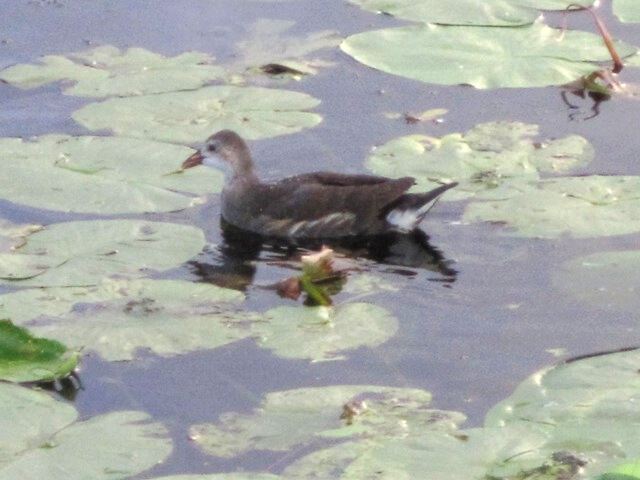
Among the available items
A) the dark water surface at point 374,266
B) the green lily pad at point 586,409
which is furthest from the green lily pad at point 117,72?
the green lily pad at point 586,409

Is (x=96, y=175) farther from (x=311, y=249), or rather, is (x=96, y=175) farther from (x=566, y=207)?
(x=566, y=207)

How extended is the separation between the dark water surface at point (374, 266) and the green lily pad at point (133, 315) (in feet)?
0.49

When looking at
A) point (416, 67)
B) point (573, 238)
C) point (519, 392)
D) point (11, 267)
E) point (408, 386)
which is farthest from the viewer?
point (416, 67)

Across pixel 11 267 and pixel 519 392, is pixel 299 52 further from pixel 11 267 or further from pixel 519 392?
pixel 519 392

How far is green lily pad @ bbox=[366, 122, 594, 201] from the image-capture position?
8.44 metres

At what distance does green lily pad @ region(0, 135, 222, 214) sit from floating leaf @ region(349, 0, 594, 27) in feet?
7.31

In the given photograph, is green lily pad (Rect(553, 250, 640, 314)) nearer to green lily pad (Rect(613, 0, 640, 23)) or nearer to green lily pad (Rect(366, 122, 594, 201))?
green lily pad (Rect(366, 122, 594, 201))

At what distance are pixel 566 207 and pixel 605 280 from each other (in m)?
0.74

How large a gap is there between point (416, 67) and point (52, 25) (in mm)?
2887

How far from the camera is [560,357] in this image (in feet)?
22.3

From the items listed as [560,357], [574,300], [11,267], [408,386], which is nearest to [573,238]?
[574,300]

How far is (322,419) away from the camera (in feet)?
19.7

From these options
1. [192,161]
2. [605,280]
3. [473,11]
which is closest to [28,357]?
[192,161]

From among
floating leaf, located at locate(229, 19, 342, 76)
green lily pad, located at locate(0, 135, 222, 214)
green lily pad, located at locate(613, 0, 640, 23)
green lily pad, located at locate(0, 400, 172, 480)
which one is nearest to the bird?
green lily pad, located at locate(0, 135, 222, 214)
